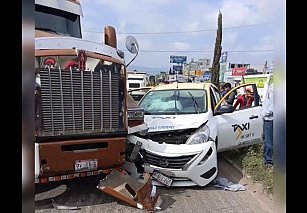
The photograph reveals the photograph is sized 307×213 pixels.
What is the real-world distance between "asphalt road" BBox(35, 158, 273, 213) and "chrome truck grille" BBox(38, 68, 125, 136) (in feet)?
2.95

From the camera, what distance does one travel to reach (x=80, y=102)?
15.9 ft

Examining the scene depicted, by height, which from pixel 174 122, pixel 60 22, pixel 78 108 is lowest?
pixel 174 122

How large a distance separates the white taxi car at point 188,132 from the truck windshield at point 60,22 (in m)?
Answer: 2.09

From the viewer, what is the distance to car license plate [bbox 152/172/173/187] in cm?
555

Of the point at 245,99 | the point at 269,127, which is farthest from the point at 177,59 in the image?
the point at 269,127

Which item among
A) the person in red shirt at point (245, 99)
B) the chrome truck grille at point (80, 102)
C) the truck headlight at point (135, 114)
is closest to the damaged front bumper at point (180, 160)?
the truck headlight at point (135, 114)

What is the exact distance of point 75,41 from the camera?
4840 millimetres

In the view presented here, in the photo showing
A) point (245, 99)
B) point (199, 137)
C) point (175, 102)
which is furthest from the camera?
point (245, 99)

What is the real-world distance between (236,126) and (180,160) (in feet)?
5.87

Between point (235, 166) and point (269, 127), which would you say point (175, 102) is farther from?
point (269, 127)

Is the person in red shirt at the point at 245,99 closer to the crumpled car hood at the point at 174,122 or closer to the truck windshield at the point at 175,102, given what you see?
the truck windshield at the point at 175,102

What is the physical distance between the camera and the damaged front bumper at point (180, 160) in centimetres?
554

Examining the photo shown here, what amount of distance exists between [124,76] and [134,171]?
151cm
